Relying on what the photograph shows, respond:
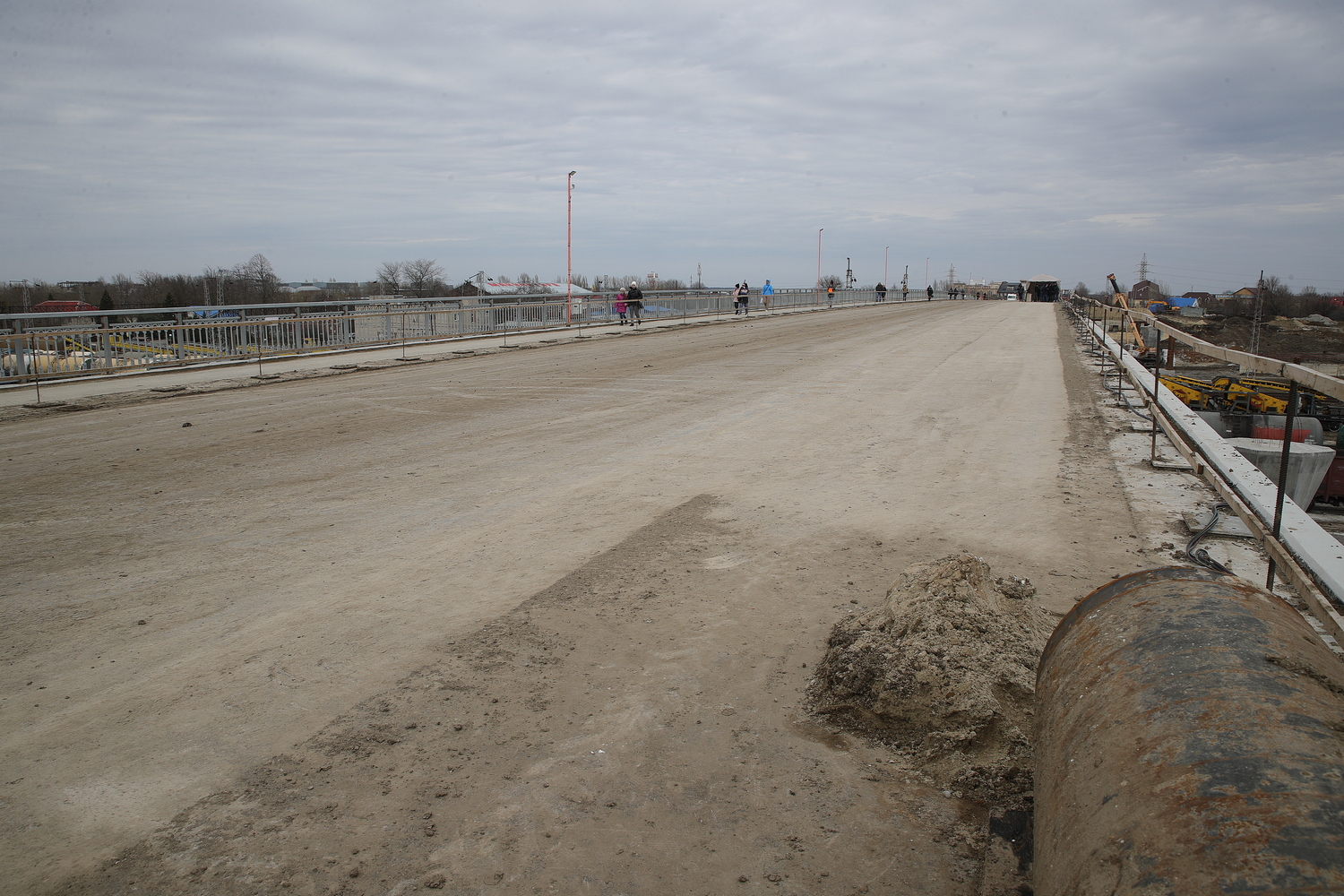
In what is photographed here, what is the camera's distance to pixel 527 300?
111ft

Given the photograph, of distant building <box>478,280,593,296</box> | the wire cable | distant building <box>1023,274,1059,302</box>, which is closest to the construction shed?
distant building <box>1023,274,1059,302</box>

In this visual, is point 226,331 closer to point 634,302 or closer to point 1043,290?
point 634,302

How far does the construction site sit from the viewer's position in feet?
7.80

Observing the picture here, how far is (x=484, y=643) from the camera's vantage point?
182 inches

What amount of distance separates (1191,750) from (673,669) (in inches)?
103

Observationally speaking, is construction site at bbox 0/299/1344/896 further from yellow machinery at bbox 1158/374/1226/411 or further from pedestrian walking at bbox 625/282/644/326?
pedestrian walking at bbox 625/282/644/326

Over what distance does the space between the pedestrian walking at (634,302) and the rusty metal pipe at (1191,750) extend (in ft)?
103

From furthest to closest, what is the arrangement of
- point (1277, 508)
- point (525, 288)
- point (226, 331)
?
point (525, 288), point (226, 331), point (1277, 508)

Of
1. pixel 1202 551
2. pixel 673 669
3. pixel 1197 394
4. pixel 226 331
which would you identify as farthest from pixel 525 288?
pixel 673 669

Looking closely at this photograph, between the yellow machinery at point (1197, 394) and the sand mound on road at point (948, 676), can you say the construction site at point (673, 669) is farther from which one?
the yellow machinery at point (1197, 394)

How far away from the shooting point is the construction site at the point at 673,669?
2.38 m

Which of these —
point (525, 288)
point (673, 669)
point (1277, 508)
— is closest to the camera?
point (673, 669)

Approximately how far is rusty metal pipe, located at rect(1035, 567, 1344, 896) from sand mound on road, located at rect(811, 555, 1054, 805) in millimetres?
712

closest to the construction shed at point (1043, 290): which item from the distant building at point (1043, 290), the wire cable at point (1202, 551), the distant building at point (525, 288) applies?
the distant building at point (1043, 290)
